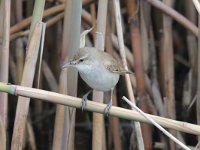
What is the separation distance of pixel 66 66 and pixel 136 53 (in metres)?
0.72

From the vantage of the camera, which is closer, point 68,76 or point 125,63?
point 68,76

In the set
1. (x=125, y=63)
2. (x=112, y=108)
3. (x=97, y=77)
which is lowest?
(x=112, y=108)

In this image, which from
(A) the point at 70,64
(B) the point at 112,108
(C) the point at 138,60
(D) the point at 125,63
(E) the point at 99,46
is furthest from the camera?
(C) the point at 138,60

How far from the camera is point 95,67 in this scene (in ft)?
5.80

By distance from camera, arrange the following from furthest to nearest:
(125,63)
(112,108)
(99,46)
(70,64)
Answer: (125,63)
(99,46)
(70,64)
(112,108)

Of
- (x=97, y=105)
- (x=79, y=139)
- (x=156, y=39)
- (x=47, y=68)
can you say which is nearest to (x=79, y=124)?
(x=79, y=139)

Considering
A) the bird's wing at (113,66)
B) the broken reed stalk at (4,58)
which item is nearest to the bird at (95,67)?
the bird's wing at (113,66)

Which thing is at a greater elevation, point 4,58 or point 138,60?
point 138,60

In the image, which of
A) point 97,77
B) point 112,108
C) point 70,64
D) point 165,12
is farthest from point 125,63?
point 112,108

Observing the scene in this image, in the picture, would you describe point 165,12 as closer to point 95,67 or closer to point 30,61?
point 95,67

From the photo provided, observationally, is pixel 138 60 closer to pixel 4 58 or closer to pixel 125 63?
pixel 125 63

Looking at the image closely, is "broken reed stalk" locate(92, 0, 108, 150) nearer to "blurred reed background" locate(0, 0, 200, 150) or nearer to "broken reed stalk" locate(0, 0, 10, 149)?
"blurred reed background" locate(0, 0, 200, 150)

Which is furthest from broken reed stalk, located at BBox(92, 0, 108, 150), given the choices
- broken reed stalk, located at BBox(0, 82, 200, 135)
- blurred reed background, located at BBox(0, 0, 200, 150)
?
broken reed stalk, located at BBox(0, 82, 200, 135)

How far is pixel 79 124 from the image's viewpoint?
9.09ft
